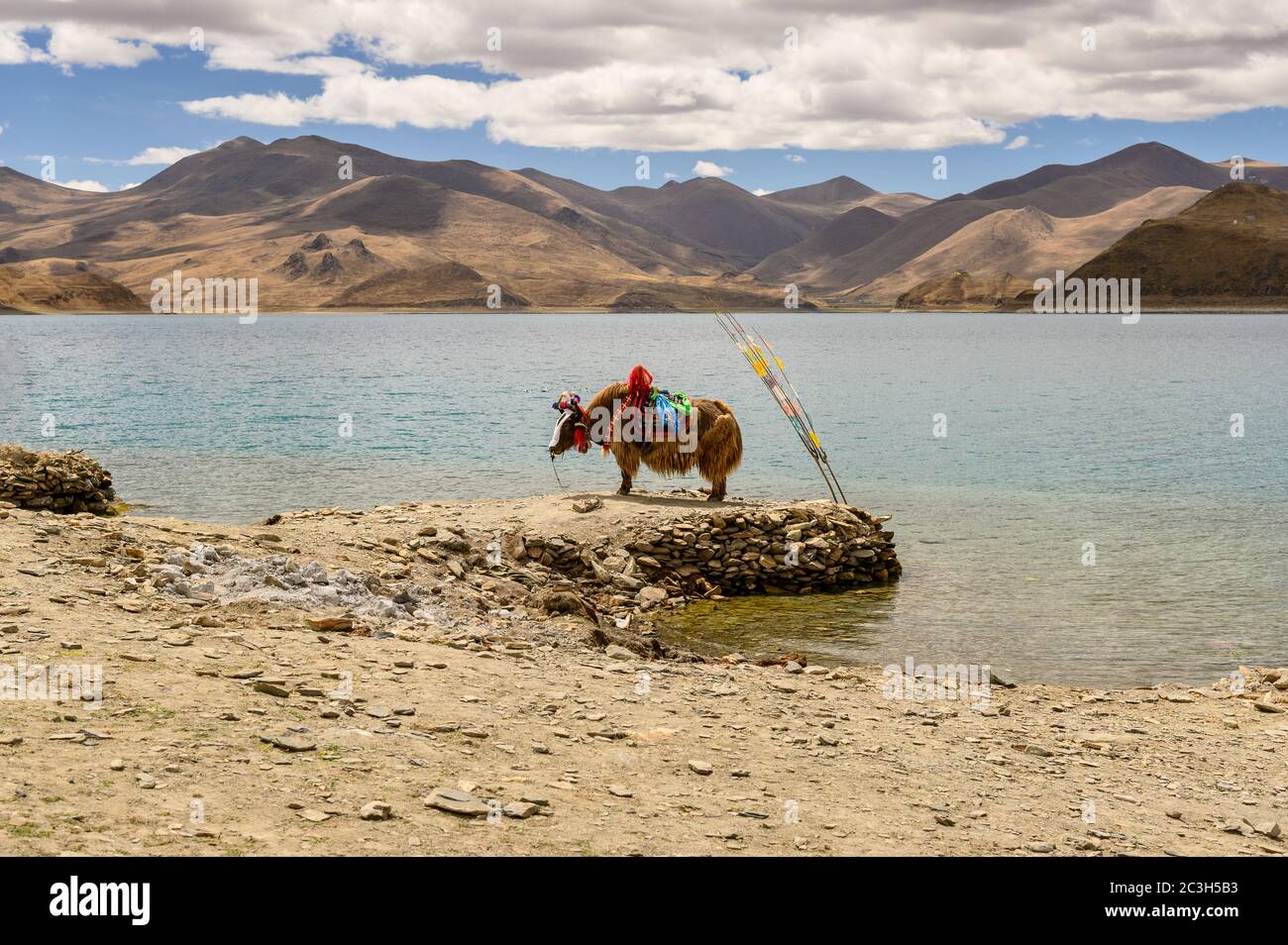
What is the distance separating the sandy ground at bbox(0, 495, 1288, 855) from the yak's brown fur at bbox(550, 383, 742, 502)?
6.28 meters

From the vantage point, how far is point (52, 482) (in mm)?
17516

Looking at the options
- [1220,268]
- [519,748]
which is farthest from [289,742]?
[1220,268]

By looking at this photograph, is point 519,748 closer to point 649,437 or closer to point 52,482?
point 649,437

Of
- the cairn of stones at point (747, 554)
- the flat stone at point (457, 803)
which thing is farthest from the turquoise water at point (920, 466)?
the flat stone at point (457, 803)

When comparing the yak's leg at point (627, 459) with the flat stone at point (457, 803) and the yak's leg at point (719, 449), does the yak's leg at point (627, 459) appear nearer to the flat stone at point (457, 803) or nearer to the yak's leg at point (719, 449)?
the yak's leg at point (719, 449)

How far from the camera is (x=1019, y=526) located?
2167cm

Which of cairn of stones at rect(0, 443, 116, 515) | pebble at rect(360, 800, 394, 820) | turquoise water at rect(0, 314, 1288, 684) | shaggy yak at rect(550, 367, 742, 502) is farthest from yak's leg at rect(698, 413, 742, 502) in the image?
pebble at rect(360, 800, 394, 820)

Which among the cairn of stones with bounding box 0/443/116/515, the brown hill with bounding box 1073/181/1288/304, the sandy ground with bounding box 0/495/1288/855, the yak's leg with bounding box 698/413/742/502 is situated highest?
the brown hill with bounding box 1073/181/1288/304

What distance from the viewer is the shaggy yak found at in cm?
1764

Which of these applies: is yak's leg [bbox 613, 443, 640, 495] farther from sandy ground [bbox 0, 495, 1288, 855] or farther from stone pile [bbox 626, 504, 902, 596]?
sandy ground [bbox 0, 495, 1288, 855]

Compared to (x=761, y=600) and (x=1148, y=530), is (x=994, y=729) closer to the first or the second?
(x=761, y=600)

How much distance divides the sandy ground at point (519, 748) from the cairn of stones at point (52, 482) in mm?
5617

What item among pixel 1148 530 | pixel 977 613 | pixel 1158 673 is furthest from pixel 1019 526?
pixel 1158 673

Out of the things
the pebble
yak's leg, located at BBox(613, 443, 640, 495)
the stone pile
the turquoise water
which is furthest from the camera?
yak's leg, located at BBox(613, 443, 640, 495)
